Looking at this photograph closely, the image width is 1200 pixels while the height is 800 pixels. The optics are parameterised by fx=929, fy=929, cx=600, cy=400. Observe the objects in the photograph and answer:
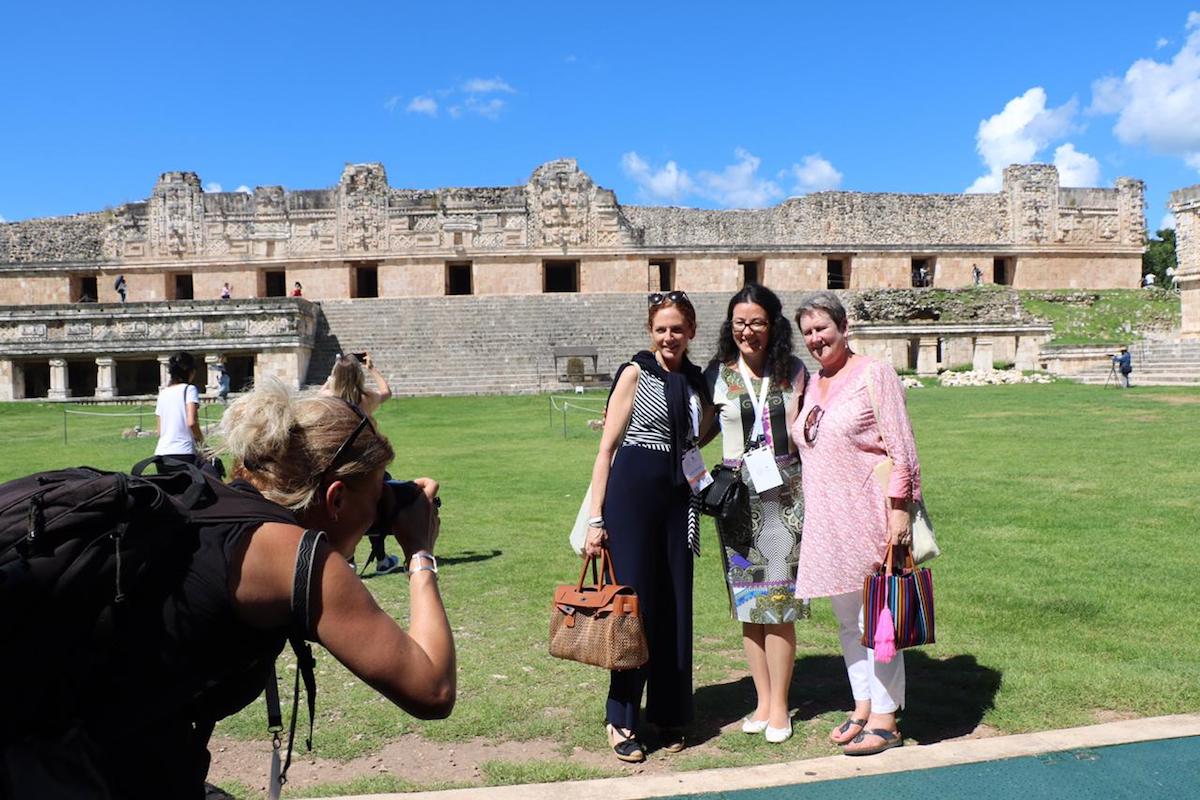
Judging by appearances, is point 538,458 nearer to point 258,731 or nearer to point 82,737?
point 258,731

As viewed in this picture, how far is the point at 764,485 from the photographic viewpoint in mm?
4230

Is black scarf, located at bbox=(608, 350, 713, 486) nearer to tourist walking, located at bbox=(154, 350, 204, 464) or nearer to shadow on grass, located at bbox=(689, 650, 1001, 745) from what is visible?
shadow on grass, located at bbox=(689, 650, 1001, 745)

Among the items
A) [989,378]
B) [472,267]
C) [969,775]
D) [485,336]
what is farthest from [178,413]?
[472,267]

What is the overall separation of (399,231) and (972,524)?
1230 inches

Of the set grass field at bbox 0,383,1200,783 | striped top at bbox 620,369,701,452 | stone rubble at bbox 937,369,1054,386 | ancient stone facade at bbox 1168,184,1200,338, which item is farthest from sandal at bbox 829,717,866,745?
ancient stone facade at bbox 1168,184,1200,338

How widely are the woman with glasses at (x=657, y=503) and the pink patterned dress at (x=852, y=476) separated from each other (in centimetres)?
55

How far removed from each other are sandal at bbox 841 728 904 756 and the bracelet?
2.37 metres

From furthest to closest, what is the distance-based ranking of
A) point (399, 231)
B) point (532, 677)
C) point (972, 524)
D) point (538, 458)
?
1. point (399, 231)
2. point (538, 458)
3. point (972, 524)
4. point (532, 677)

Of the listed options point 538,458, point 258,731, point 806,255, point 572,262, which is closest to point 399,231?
point 572,262

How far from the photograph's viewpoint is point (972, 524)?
8.22m

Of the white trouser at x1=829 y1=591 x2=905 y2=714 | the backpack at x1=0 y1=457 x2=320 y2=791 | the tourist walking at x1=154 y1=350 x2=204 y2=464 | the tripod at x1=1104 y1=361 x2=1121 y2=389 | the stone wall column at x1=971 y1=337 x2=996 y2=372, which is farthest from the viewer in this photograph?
the stone wall column at x1=971 y1=337 x2=996 y2=372

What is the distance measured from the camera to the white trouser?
13.0 ft

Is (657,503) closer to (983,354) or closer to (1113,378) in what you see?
(1113,378)

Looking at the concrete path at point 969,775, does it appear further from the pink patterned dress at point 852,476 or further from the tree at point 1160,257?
the tree at point 1160,257
